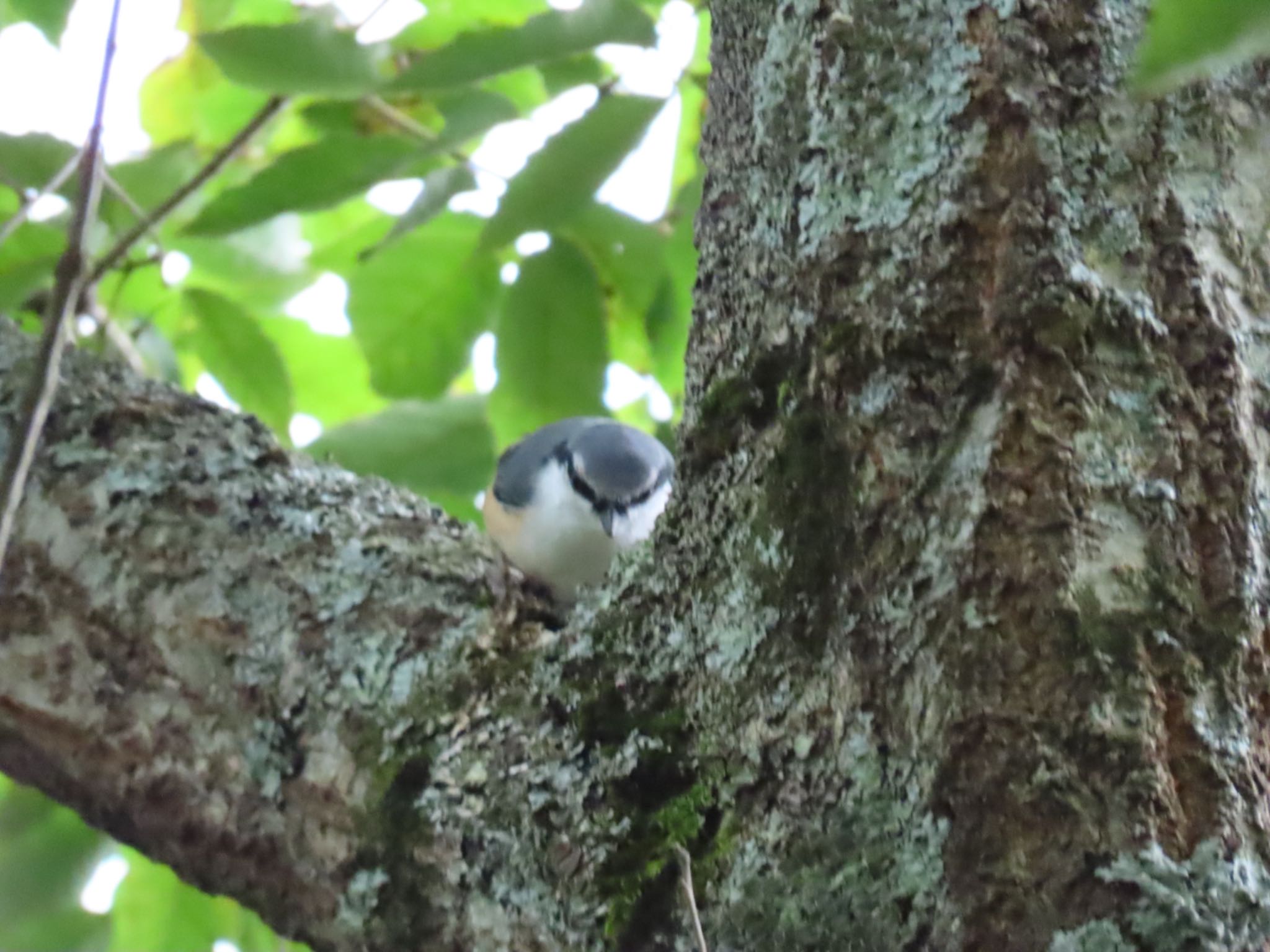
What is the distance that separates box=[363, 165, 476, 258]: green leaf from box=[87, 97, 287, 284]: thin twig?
204 millimetres

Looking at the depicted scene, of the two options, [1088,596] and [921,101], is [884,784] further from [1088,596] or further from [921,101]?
[921,101]

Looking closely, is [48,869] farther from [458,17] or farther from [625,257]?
[458,17]

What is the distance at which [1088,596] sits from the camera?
68cm

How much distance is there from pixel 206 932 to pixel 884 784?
89 centimetres

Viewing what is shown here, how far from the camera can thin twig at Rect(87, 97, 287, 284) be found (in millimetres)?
1258

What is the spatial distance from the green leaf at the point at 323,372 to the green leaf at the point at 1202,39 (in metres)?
1.55

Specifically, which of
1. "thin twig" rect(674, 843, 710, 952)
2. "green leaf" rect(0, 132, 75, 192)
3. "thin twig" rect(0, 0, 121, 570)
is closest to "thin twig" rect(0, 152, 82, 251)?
"green leaf" rect(0, 132, 75, 192)

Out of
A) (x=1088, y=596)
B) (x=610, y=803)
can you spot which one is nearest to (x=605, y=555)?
(x=610, y=803)

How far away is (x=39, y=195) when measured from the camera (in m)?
1.23

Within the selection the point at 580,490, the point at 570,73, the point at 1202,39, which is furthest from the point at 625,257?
the point at 1202,39

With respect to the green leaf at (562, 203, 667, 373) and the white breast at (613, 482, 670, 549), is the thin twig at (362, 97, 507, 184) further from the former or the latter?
the white breast at (613, 482, 670, 549)

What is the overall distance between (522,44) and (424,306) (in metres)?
0.41

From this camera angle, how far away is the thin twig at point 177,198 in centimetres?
126

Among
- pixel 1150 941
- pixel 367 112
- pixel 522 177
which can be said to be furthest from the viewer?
pixel 367 112
